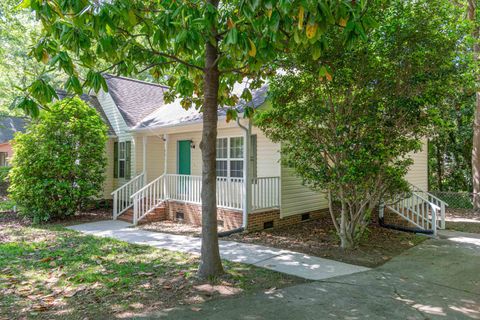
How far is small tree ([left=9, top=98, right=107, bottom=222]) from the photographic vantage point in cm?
1012

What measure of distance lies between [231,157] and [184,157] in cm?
244

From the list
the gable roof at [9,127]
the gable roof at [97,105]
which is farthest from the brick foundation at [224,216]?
the gable roof at [9,127]

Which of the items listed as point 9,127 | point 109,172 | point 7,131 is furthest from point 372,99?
point 9,127

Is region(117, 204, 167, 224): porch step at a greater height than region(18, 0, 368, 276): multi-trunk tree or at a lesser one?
lesser

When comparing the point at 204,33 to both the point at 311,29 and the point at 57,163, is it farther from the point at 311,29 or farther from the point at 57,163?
the point at 57,163

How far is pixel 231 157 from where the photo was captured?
10.8 metres

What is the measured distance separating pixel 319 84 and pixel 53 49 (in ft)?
15.1

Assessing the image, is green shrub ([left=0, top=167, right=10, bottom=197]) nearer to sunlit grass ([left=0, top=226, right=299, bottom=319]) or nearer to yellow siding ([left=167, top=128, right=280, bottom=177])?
yellow siding ([left=167, top=128, right=280, bottom=177])

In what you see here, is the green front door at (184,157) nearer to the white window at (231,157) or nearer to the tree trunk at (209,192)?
the white window at (231,157)

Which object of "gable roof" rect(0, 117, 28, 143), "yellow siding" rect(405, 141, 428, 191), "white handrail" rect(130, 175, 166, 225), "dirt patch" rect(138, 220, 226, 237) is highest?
"gable roof" rect(0, 117, 28, 143)

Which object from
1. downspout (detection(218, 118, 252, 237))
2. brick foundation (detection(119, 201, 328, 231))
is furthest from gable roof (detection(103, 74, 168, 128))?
downspout (detection(218, 118, 252, 237))

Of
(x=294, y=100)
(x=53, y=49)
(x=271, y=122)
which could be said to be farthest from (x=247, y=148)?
(x=53, y=49)

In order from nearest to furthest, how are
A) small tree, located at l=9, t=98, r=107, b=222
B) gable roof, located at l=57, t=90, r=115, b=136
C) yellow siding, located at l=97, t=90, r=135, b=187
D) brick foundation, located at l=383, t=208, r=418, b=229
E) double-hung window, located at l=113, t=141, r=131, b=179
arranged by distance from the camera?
brick foundation, located at l=383, t=208, r=418, b=229 → small tree, located at l=9, t=98, r=107, b=222 → yellow siding, located at l=97, t=90, r=135, b=187 → double-hung window, located at l=113, t=141, r=131, b=179 → gable roof, located at l=57, t=90, r=115, b=136

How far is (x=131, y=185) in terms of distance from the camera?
12.3m
